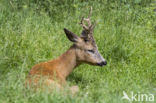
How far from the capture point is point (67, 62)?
6629 millimetres

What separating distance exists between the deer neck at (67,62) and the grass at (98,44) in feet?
0.64

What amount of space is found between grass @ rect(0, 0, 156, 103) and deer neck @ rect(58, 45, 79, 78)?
194 millimetres

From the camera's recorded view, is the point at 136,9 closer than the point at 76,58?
No

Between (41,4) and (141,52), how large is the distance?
339 cm

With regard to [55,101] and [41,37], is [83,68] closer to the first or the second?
[41,37]

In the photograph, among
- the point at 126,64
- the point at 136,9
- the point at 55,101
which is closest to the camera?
the point at 55,101

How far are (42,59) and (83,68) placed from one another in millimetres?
757

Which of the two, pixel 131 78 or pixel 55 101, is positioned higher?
pixel 55 101

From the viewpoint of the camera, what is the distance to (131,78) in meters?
6.81

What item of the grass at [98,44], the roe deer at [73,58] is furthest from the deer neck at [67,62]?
the grass at [98,44]

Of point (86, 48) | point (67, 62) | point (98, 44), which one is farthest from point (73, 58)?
point (98, 44)

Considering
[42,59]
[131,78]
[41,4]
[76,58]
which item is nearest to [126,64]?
[131,78]

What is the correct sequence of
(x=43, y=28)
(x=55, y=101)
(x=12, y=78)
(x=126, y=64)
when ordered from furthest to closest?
(x=43, y=28) → (x=126, y=64) → (x=12, y=78) → (x=55, y=101)

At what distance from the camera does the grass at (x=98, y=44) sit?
528 cm
